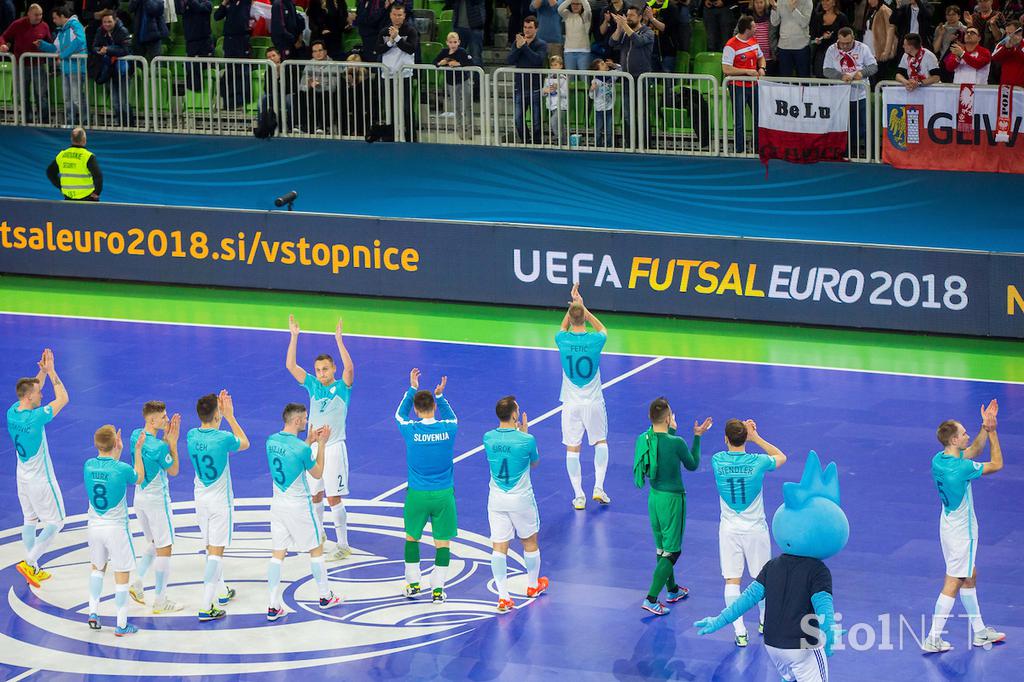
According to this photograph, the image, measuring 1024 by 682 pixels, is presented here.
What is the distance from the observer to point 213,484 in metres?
14.4

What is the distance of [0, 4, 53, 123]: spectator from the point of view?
Result: 98.2 feet

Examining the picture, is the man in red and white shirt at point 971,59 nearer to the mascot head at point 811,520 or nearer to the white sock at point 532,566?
the white sock at point 532,566

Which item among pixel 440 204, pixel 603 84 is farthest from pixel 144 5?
pixel 603 84

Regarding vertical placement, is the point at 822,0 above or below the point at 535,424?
above

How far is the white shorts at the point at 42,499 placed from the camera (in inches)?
599

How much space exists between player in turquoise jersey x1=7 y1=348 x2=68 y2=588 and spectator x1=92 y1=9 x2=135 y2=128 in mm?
14922

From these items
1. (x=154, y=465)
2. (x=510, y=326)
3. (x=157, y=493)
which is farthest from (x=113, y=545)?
(x=510, y=326)

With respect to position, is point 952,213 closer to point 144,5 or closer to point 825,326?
point 825,326

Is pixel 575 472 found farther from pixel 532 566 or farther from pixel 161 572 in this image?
pixel 161 572

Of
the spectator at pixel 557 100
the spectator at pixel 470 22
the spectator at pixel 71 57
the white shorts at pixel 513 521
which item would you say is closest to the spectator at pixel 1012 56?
the spectator at pixel 557 100

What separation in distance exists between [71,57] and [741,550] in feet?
65.1

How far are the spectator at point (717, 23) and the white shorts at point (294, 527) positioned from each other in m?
15.6

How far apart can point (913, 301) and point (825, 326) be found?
57.2 inches

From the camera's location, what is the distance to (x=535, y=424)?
2005 cm
